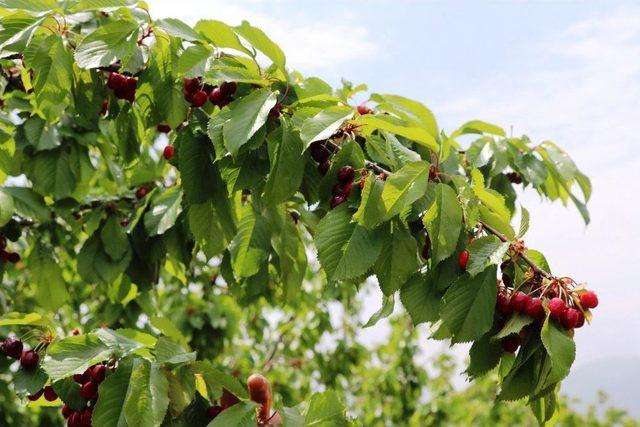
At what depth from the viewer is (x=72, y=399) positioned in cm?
186

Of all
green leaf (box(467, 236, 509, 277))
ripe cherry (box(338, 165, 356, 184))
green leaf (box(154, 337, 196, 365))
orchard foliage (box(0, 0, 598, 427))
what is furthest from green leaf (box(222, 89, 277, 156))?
→ green leaf (box(467, 236, 509, 277))

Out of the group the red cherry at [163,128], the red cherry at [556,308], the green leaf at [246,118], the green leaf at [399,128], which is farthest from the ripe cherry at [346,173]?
the red cherry at [163,128]

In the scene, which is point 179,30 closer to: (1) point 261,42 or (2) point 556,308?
(1) point 261,42

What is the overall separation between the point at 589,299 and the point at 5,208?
2077mm

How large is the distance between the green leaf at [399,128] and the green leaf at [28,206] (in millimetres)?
1756

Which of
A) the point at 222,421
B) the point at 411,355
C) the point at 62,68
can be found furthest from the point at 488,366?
the point at 411,355

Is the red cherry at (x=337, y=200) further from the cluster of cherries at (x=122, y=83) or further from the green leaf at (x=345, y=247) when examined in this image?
the cluster of cherries at (x=122, y=83)

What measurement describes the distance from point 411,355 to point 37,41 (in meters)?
7.10

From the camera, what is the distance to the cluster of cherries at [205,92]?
2.04 metres

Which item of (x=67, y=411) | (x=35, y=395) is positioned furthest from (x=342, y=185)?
(x=35, y=395)

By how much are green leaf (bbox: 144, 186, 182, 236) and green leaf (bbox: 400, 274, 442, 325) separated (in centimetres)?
114

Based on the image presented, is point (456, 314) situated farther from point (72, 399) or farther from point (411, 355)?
point (411, 355)

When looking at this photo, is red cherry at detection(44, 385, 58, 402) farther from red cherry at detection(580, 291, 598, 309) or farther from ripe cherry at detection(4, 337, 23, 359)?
red cherry at detection(580, 291, 598, 309)

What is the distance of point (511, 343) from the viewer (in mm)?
1713
